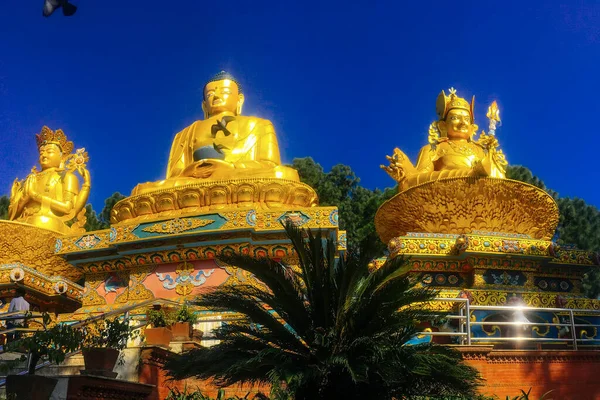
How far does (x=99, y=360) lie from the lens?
6.90 meters

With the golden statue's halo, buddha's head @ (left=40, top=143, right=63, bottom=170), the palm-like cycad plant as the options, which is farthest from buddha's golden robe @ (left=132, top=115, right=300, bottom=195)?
the palm-like cycad plant

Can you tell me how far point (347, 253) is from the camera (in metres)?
6.60

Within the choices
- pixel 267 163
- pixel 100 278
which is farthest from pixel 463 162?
pixel 100 278

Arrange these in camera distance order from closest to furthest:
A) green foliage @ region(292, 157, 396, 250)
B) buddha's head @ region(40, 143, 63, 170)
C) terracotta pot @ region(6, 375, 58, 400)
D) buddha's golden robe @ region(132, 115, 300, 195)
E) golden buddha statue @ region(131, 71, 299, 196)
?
terracotta pot @ region(6, 375, 58, 400) → golden buddha statue @ region(131, 71, 299, 196) → buddha's golden robe @ region(132, 115, 300, 195) → buddha's head @ region(40, 143, 63, 170) → green foliage @ region(292, 157, 396, 250)

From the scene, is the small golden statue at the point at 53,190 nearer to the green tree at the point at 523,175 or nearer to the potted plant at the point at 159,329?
the potted plant at the point at 159,329

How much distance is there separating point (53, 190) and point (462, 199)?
1034 cm

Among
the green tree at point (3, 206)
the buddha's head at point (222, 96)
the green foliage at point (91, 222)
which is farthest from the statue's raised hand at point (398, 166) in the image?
the green tree at point (3, 206)

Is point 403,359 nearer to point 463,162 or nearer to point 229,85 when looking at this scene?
point 463,162

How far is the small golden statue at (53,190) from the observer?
17469 millimetres

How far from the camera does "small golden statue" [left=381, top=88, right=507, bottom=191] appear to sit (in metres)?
13.6

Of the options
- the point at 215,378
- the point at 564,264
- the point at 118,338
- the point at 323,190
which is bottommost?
the point at 215,378

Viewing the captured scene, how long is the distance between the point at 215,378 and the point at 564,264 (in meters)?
8.21

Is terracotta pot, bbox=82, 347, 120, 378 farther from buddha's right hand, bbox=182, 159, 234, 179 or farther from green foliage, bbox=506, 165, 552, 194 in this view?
green foliage, bbox=506, 165, 552, 194

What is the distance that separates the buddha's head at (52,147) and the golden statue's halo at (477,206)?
382 inches
